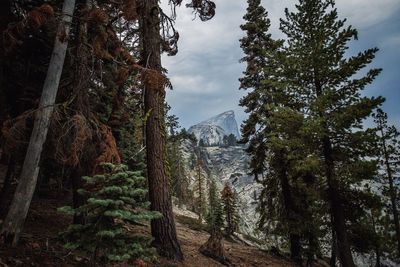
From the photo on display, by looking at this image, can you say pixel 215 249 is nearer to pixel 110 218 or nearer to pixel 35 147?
pixel 110 218

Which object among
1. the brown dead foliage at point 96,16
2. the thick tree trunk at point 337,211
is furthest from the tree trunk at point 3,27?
the thick tree trunk at point 337,211

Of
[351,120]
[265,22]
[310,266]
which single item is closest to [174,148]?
[265,22]

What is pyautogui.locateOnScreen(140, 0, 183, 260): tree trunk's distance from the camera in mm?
8156

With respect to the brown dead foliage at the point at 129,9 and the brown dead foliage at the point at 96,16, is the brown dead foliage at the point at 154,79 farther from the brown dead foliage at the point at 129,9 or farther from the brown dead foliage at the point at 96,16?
the brown dead foliage at the point at 96,16

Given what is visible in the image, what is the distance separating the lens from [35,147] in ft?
23.1

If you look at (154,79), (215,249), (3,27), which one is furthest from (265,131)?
(3,27)

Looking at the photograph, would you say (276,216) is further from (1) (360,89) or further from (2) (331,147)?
(1) (360,89)

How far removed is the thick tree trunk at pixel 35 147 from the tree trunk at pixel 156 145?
84.2 inches

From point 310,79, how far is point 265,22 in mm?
7238

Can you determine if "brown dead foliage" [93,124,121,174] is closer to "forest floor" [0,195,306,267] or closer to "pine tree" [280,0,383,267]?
"forest floor" [0,195,306,267]

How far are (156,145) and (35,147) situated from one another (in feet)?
9.80

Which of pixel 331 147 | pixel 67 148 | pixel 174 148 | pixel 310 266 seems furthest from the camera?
pixel 174 148

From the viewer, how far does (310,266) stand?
14914mm

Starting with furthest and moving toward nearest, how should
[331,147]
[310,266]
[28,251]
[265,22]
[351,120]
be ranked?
[265,22], [310,266], [331,147], [351,120], [28,251]
